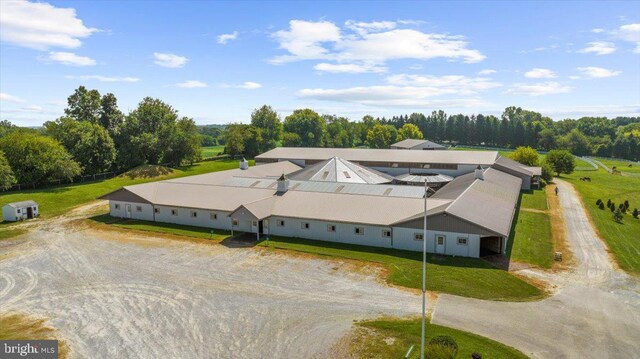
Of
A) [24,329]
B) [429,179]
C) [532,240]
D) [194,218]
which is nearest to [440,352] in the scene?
[24,329]

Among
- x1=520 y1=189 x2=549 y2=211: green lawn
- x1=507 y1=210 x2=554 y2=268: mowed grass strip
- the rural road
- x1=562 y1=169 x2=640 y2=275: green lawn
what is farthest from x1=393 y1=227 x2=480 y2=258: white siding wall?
x1=520 y1=189 x2=549 y2=211: green lawn

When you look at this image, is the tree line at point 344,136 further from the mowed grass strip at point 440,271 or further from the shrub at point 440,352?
the shrub at point 440,352

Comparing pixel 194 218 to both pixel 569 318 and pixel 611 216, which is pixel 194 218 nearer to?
pixel 569 318

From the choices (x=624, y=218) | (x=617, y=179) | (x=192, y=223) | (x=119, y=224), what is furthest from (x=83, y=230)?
(x=617, y=179)

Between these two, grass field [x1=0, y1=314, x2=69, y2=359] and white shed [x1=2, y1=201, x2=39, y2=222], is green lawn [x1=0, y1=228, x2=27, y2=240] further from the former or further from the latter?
grass field [x1=0, y1=314, x2=69, y2=359]

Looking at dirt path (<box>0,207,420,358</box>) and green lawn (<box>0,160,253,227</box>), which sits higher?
green lawn (<box>0,160,253,227</box>)

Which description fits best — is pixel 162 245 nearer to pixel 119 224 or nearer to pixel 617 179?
pixel 119 224
